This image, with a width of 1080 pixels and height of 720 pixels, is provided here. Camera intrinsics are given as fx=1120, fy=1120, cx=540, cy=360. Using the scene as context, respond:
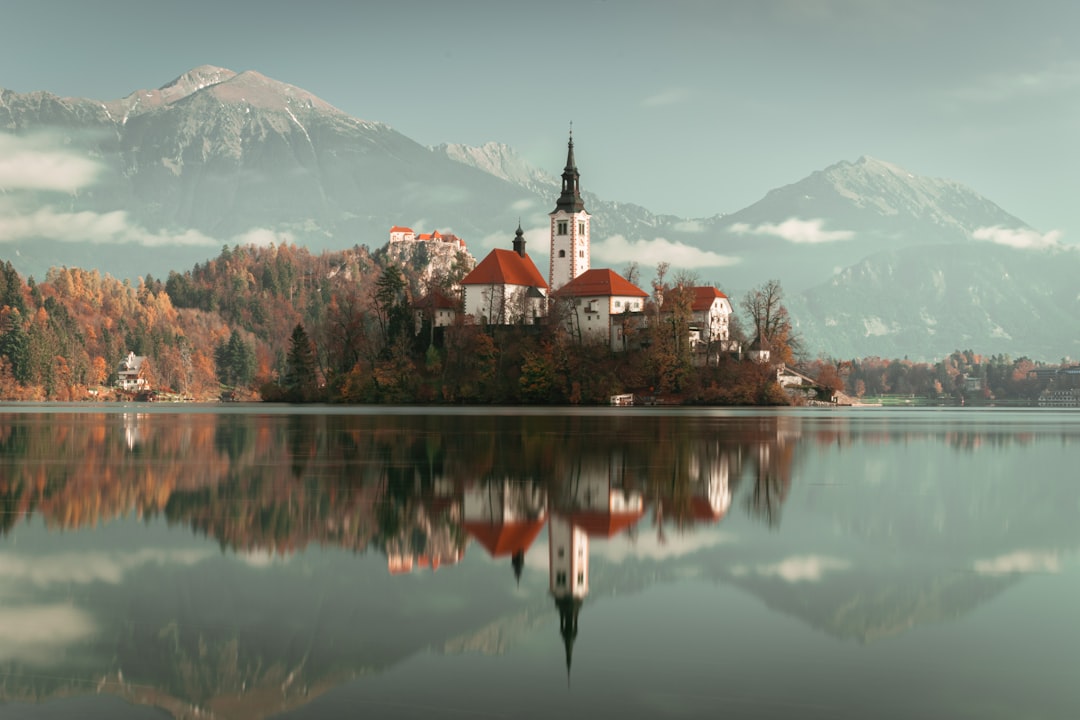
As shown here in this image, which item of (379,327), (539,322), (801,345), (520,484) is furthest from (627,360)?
(520,484)

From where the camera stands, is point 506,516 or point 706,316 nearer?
point 506,516

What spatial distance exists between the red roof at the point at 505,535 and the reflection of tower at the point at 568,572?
14.5 inches

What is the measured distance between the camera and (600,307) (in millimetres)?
120438

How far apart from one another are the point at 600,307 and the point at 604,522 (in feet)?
324

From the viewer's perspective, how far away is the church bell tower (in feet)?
431

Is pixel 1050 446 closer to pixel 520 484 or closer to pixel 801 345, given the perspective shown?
pixel 520 484

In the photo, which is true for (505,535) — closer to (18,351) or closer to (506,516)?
(506,516)

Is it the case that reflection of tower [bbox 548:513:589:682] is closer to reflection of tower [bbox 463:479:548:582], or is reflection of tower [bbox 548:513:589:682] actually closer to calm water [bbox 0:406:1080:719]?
calm water [bbox 0:406:1080:719]

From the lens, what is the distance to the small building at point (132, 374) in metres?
189

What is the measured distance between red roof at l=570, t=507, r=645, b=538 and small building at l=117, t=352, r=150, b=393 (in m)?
177

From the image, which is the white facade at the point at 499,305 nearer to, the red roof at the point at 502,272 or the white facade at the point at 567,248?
the red roof at the point at 502,272

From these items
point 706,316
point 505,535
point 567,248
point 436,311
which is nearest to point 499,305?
point 436,311

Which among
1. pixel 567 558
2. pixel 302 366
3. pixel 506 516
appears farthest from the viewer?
pixel 302 366

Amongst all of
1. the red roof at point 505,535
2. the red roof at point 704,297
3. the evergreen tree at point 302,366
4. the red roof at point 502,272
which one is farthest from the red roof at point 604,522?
the evergreen tree at point 302,366
